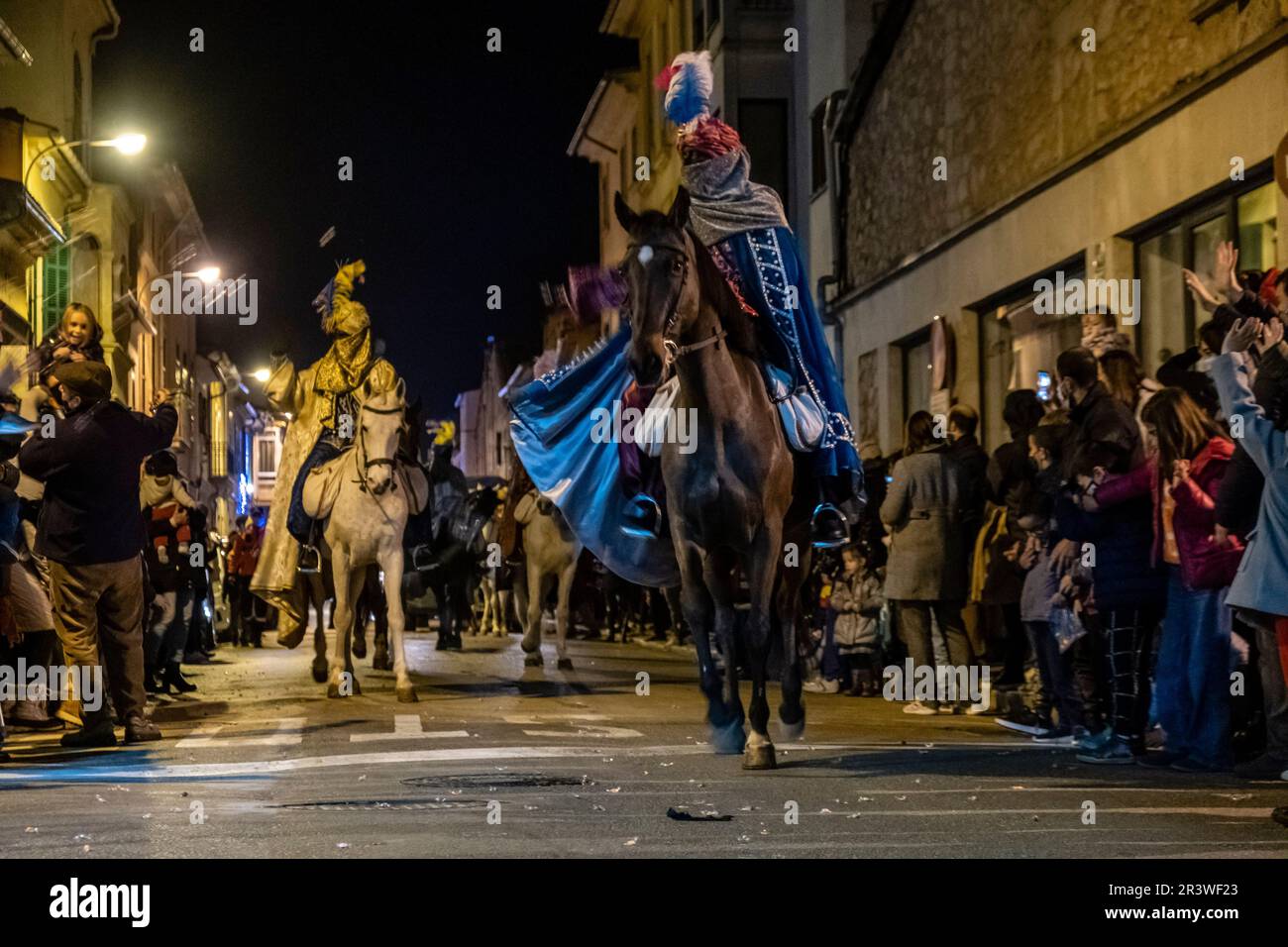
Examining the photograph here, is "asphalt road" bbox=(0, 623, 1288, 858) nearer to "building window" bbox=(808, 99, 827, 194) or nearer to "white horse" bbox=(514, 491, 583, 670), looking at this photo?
"white horse" bbox=(514, 491, 583, 670)

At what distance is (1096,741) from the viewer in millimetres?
12188

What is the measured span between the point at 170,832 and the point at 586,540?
19.3ft

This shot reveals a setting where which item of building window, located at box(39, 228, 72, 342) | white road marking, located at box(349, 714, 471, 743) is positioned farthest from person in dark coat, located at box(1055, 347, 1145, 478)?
building window, located at box(39, 228, 72, 342)

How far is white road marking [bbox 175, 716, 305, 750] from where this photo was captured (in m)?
13.7

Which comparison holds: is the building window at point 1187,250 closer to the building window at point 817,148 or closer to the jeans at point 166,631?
the jeans at point 166,631

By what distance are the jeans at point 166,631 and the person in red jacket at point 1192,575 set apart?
9.98 m

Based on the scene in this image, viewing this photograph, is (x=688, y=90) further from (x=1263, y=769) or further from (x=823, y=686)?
(x=823, y=686)

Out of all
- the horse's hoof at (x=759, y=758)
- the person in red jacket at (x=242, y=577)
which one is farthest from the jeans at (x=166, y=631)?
the person in red jacket at (x=242, y=577)

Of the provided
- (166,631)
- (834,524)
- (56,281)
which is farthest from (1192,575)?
(56,281)

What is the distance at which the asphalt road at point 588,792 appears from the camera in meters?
8.20

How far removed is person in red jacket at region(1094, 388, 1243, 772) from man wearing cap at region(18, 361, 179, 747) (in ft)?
21.3

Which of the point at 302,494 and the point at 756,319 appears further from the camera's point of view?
the point at 302,494

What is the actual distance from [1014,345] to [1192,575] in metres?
13.2
